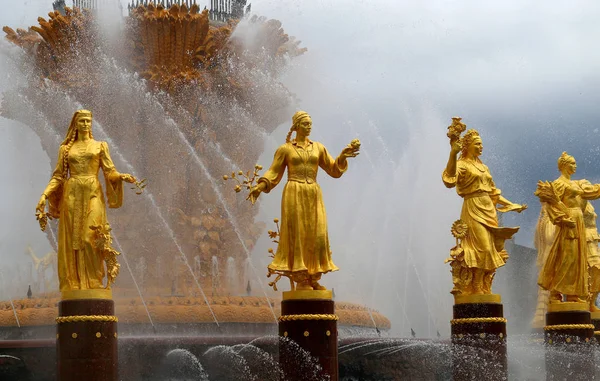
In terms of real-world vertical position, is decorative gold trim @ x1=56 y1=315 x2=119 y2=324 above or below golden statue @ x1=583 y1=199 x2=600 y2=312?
below

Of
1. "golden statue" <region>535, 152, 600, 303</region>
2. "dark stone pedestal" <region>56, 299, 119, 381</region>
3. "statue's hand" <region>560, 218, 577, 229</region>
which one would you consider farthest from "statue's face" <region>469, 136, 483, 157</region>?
"dark stone pedestal" <region>56, 299, 119, 381</region>

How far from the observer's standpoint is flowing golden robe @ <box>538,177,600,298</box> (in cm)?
2427

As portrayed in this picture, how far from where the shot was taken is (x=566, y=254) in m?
24.3

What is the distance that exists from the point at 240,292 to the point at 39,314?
15.2 ft

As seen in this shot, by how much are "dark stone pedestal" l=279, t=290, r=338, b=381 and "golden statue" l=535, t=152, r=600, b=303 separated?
696 centimetres

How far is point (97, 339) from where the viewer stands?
1788 cm

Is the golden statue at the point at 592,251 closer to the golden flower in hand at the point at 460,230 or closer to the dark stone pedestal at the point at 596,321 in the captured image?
the dark stone pedestal at the point at 596,321

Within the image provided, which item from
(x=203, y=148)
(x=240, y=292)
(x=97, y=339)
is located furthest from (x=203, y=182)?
(x=97, y=339)

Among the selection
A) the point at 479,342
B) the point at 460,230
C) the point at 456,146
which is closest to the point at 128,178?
the point at 456,146

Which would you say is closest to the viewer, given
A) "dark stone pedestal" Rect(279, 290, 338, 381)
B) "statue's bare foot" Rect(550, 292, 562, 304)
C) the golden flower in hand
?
"dark stone pedestal" Rect(279, 290, 338, 381)

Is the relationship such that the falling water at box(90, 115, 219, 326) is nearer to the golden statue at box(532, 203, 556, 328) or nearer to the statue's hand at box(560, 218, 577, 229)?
the statue's hand at box(560, 218, 577, 229)

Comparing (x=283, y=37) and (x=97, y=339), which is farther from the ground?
(x=283, y=37)

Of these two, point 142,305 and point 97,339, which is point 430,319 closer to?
point 142,305

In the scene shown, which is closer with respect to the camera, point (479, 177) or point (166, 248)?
point (479, 177)
